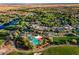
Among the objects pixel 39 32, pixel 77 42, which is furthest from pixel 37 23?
pixel 77 42

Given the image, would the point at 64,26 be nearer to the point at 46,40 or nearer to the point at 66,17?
the point at 66,17

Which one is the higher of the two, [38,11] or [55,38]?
[38,11]

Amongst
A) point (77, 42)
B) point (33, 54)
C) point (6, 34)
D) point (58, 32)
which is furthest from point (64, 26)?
point (6, 34)

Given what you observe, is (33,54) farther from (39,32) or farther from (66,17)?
(66,17)
